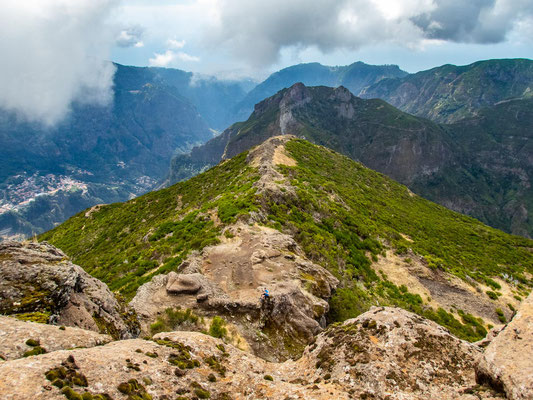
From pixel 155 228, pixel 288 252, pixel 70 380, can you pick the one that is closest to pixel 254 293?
pixel 288 252

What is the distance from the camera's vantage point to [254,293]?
22469mm

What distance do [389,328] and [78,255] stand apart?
2175 inches

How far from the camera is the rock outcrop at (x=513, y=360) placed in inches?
364

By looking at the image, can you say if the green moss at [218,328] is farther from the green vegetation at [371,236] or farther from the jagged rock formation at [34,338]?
the green vegetation at [371,236]

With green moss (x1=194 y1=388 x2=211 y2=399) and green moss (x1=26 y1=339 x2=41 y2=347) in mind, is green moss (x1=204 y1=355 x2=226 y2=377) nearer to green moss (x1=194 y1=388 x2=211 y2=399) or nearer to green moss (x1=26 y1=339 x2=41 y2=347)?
green moss (x1=194 y1=388 x2=211 y2=399)

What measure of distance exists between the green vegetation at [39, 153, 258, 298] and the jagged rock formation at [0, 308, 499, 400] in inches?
620

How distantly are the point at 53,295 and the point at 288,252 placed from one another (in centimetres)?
1968

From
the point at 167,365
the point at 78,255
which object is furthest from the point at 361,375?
the point at 78,255

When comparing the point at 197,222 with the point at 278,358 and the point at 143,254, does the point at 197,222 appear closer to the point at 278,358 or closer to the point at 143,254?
the point at 143,254

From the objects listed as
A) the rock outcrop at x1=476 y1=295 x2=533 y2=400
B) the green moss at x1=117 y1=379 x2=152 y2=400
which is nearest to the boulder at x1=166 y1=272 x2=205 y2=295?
the green moss at x1=117 y1=379 x2=152 y2=400

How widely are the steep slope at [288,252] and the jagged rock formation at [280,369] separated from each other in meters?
5.26

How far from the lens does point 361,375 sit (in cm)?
1238

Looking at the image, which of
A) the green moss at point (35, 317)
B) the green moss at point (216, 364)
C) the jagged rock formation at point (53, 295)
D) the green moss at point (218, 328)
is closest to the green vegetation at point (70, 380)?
the green moss at point (216, 364)

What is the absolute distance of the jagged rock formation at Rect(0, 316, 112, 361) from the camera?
9867mm
